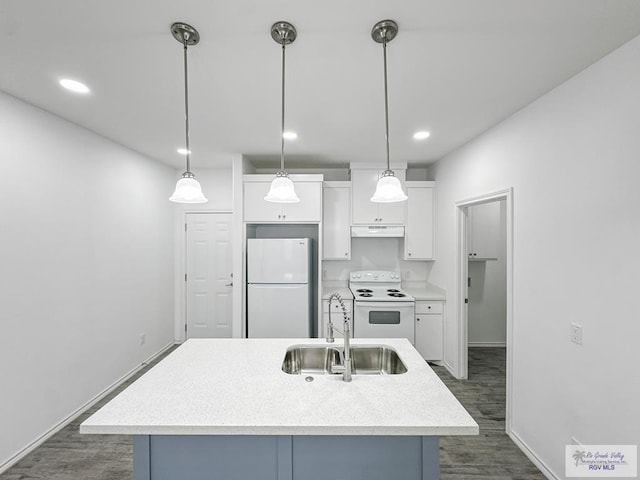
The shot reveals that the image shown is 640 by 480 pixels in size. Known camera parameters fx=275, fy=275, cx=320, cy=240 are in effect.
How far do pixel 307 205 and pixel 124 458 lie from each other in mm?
2775

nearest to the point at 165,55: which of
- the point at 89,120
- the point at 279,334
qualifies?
the point at 89,120

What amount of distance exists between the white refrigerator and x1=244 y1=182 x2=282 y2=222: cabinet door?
32 cm

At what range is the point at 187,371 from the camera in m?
1.50

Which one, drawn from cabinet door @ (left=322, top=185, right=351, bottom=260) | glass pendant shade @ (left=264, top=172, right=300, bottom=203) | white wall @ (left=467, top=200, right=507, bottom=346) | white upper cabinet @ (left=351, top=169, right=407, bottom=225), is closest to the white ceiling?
glass pendant shade @ (left=264, top=172, right=300, bottom=203)

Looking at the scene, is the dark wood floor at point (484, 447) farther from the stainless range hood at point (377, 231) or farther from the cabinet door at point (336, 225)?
the cabinet door at point (336, 225)

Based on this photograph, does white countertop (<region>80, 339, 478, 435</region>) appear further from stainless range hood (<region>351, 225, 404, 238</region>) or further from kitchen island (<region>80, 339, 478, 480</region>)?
stainless range hood (<region>351, 225, 404, 238</region>)

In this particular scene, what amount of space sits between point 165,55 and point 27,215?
1665mm

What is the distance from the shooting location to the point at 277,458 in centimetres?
116

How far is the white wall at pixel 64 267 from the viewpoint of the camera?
1952 millimetres

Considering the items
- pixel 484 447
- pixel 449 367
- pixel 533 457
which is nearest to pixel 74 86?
pixel 484 447

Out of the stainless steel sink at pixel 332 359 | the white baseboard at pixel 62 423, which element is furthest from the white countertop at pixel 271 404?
the white baseboard at pixel 62 423

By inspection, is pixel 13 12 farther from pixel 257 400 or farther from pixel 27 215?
pixel 257 400

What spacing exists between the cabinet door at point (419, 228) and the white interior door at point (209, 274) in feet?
8.35

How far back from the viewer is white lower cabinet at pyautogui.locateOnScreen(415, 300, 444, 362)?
3.37m
